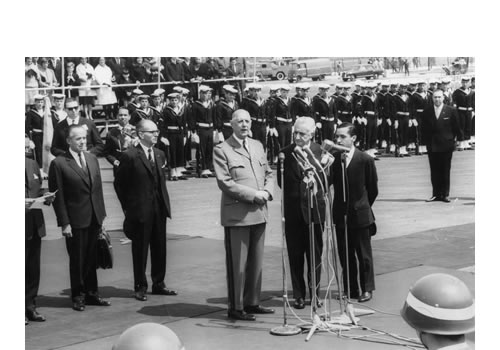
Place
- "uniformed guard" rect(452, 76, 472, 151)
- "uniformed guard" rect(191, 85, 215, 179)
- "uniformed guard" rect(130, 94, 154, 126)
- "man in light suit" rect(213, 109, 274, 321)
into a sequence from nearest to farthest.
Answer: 1. "man in light suit" rect(213, 109, 274, 321)
2. "uniformed guard" rect(452, 76, 472, 151)
3. "uniformed guard" rect(130, 94, 154, 126)
4. "uniformed guard" rect(191, 85, 215, 179)

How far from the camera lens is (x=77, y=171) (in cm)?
746

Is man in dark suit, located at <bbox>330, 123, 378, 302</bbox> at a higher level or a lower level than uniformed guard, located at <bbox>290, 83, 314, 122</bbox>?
lower

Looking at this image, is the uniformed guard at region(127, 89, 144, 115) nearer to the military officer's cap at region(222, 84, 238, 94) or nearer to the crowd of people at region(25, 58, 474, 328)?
the crowd of people at region(25, 58, 474, 328)

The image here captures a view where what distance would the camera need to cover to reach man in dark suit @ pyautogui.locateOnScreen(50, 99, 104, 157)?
7.63 m

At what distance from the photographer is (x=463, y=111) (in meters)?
9.14

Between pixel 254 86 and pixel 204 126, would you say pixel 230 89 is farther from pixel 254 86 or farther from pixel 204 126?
pixel 204 126

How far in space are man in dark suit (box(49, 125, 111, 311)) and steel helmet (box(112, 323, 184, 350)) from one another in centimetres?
474

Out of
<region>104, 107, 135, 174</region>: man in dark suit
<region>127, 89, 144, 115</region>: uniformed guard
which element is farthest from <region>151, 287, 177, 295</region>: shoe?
<region>127, 89, 144, 115</region>: uniformed guard

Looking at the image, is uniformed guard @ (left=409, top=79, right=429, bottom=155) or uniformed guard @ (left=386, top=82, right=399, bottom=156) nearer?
uniformed guard @ (left=409, top=79, right=429, bottom=155)

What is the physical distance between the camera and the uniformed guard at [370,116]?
9.94 meters

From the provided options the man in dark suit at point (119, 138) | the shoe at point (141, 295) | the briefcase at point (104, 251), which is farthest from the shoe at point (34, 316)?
the man in dark suit at point (119, 138)

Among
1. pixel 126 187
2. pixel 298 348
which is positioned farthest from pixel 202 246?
pixel 298 348

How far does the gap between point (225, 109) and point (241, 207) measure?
2.59m
